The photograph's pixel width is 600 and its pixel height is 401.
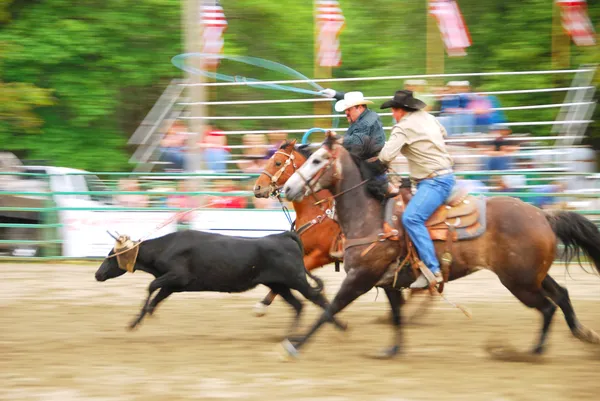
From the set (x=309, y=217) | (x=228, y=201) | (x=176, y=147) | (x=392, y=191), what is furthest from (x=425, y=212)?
(x=176, y=147)

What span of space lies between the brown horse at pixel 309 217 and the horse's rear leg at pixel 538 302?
6.99 feet

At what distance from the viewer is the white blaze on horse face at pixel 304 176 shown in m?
7.21

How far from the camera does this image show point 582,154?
47.3 ft

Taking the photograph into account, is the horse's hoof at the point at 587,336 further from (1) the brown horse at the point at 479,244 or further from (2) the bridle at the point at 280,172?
(2) the bridle at the point at 280,172

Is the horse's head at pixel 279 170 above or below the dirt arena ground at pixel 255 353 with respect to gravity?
above

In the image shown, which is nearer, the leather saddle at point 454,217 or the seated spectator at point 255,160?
the leather saddle at point 454,217

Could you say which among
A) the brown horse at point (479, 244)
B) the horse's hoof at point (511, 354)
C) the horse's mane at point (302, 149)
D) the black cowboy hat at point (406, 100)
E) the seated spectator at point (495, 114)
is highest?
the black cowboy hat at point (406, 100)

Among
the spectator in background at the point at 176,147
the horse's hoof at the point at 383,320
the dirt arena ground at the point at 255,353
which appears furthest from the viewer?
the spectator in background at the point at 176,147

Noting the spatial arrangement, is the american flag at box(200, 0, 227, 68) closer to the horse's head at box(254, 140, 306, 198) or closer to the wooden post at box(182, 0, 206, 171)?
the wooden post at box(182, 0, 206, 171)

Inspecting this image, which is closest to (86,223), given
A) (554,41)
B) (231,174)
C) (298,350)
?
(231,174)

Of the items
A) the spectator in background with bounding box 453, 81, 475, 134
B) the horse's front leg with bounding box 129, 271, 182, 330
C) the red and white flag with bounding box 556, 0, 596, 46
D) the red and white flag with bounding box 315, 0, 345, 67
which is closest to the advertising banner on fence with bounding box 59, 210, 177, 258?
the spectator in background with bounding box 453, 81, 475, 134

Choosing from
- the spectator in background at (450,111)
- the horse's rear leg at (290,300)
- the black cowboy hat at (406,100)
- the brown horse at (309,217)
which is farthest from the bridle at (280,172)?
the spectator in background at (450,111)

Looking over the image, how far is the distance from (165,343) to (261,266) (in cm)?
107

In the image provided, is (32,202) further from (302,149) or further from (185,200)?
(302,149)
